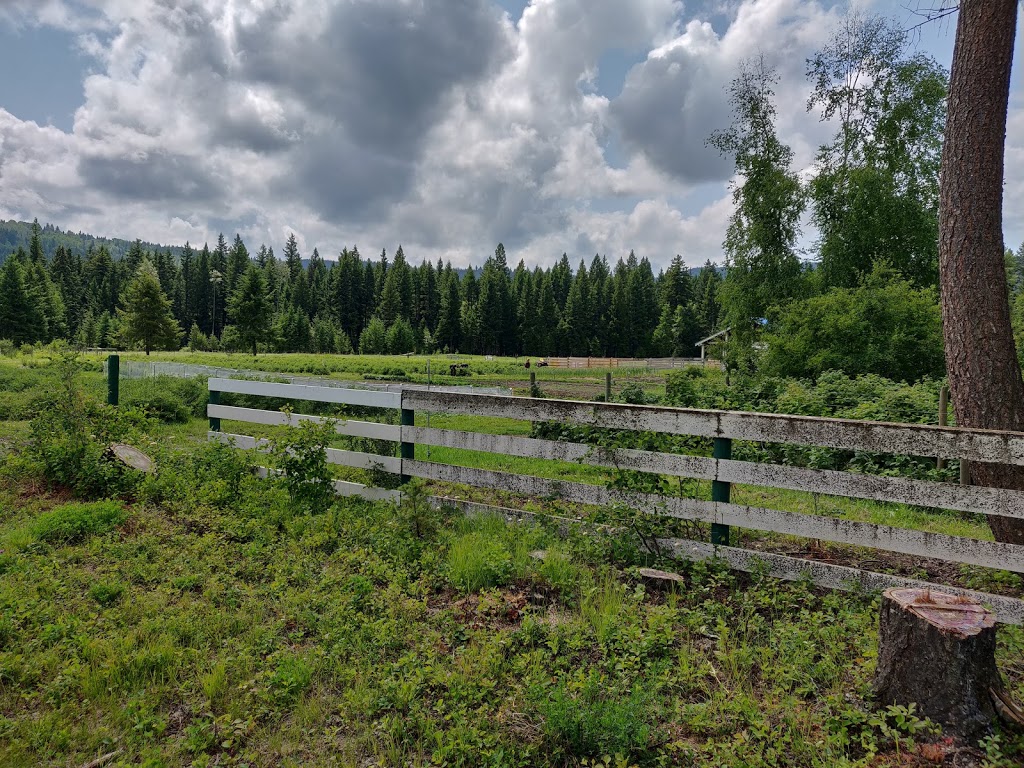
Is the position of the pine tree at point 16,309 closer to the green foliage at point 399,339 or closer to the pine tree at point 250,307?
the pine tree at point 250,307

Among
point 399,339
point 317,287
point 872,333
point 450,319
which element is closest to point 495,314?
point 450,319

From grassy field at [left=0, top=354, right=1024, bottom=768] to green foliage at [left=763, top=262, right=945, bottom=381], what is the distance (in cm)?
1355

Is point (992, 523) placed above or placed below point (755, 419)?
below

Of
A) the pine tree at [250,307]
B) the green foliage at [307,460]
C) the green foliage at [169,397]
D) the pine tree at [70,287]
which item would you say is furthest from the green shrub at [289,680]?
the pine tree at [70,287]

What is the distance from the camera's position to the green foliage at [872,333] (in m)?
15.8

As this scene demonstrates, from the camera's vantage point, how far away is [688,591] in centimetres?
425

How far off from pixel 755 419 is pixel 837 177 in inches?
918

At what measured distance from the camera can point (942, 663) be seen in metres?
2.66

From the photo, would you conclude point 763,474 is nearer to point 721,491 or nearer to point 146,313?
point 721,491

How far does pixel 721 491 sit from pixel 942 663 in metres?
1.94

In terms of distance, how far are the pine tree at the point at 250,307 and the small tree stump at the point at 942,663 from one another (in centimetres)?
5871

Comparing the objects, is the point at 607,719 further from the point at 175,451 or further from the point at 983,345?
the point at 175,451

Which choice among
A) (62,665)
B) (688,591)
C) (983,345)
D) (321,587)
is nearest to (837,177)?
(983,345)

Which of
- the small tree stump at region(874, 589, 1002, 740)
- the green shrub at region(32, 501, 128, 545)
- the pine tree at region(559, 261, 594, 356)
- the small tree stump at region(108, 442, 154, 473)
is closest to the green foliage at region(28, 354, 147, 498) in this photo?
the small tree stump at region(108, 442, 154, 473)
